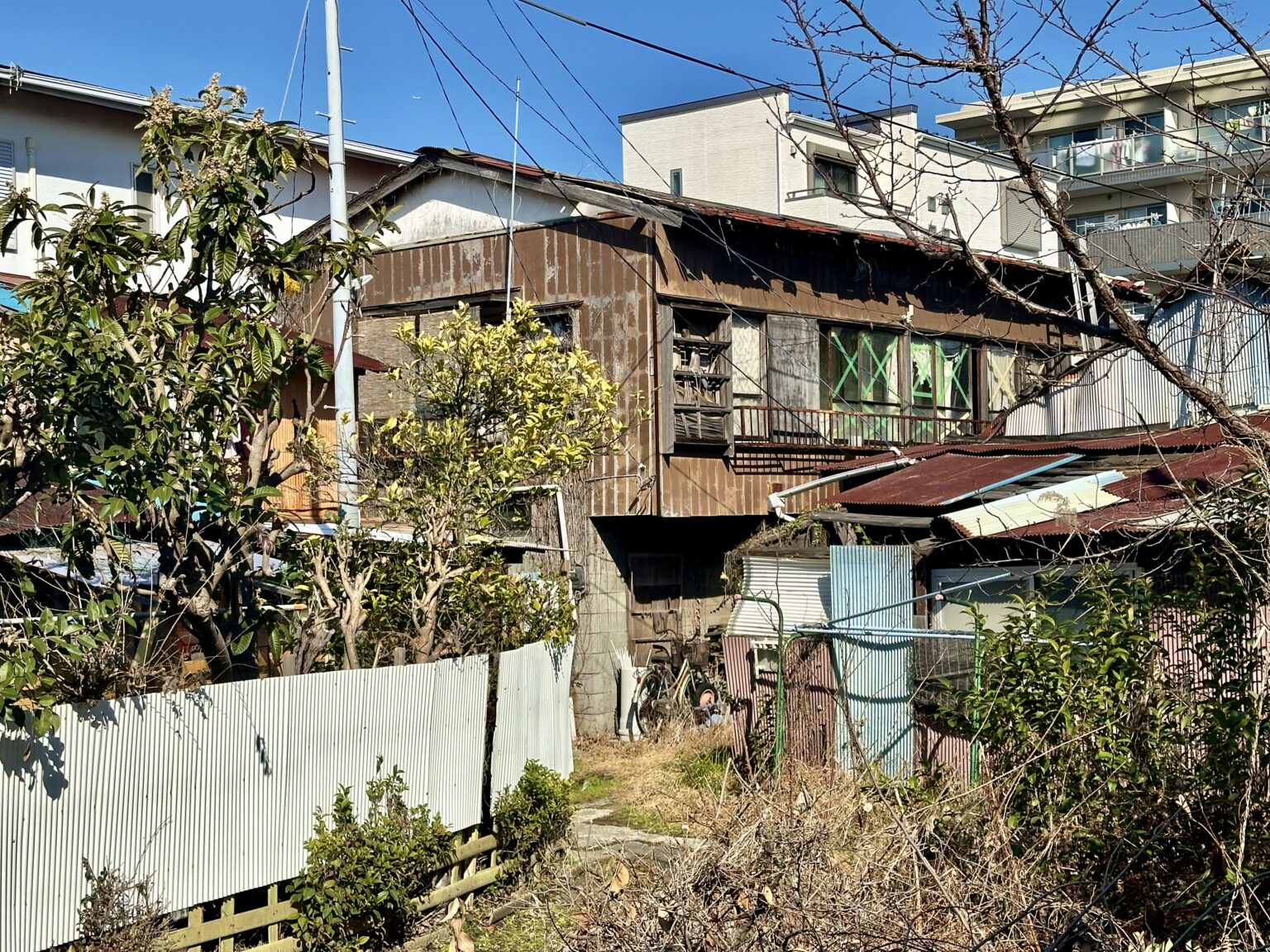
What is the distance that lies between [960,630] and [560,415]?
4610mm

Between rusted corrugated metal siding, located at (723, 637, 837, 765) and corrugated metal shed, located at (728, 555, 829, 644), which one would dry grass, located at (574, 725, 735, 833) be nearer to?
rusted corrugated metal siding, located at (723, 637, 837, 765)

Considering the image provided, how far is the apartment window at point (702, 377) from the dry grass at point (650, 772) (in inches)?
159

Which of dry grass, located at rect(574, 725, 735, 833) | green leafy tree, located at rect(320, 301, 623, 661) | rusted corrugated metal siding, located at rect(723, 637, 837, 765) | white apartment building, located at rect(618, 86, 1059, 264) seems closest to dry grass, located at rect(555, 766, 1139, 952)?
green leafy tree, located at rect(320, 301, 623, 661)

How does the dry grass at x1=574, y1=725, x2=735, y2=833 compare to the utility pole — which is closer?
the utility pole

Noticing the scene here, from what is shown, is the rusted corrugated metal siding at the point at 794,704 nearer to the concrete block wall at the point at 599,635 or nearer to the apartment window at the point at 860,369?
the concrete block wall at the point at 599,635

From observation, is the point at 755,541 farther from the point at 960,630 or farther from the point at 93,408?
the point at 93,408

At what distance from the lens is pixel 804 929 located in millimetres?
6055

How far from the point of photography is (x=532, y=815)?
10.9 meters

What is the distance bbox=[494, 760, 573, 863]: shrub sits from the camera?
10844mm

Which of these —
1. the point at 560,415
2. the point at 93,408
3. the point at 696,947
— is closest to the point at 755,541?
the point at 560,415

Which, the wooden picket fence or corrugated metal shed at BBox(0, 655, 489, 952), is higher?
corrugated metal shed at BBox(0, 655, 489, 952)

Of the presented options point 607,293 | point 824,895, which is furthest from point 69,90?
point 824,895

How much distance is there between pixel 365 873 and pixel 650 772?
22.2ft

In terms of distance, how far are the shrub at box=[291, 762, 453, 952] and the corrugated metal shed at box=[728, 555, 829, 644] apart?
5.75 m
